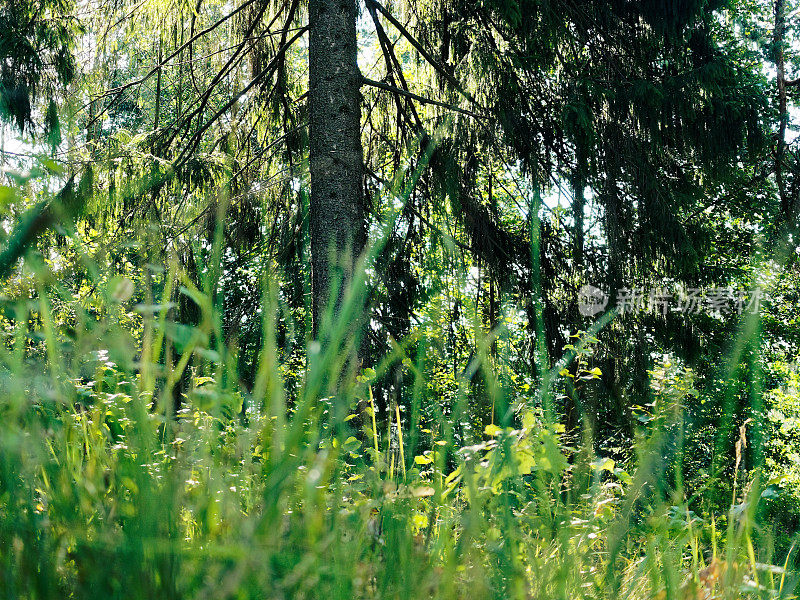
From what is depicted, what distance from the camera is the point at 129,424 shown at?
70.6 inches

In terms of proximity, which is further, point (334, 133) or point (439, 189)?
point (439, 189)

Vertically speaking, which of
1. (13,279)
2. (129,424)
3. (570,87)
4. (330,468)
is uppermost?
(570,87)

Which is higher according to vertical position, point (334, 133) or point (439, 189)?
point (334, 133)

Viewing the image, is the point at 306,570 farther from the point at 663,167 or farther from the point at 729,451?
the point at 729,451

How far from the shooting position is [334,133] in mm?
5254

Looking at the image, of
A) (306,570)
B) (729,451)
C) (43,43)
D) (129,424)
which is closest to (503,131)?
(43,43)

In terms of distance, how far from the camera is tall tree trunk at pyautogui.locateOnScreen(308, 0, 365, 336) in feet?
16.9

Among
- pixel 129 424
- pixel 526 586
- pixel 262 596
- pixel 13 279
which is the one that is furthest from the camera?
pixel 13 279

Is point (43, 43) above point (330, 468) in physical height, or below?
above

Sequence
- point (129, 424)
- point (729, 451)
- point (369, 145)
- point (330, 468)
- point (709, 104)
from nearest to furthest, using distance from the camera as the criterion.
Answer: point (330, 468) < point (129, 424) < point (709, 104) < point (369, 145) < point (729, 451)

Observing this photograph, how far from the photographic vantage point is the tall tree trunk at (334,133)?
5137mm

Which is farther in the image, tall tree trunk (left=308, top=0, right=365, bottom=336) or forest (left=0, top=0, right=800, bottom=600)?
tall tree trunk (left=308, top=0, right=365, bottom=336)

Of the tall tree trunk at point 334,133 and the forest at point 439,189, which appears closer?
the forest at point 439,189

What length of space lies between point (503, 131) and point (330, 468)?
4.16 metres
